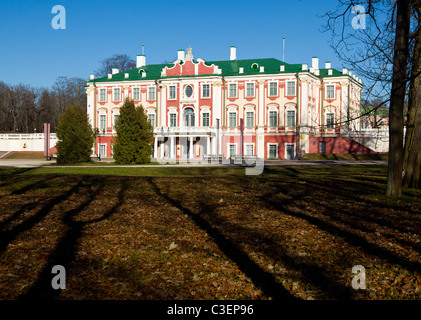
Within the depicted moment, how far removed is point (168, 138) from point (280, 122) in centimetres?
1218

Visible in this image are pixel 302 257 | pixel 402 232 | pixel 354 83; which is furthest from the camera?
pixel 354 83

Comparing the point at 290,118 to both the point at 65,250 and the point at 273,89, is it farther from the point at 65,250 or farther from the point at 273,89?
the point at 65,250

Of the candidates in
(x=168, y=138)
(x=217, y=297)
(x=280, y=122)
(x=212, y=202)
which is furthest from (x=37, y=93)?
(x=217, y=297)

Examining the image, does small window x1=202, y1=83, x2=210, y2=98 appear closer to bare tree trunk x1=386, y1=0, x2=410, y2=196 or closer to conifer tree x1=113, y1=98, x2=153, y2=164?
conifer tree x1=113, y1=98, x2=153, y2=164

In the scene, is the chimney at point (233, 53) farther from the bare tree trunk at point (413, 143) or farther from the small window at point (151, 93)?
the bare tree trunk at point (413, 143)

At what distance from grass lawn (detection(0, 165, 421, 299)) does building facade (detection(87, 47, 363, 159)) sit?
106 feet

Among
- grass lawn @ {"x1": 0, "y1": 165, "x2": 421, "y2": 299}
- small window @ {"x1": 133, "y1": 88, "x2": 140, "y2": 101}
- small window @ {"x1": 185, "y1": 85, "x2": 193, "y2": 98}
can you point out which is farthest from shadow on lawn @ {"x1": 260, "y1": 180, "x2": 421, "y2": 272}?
small window @ {"x1": 133, "y1": 88, "x2": 140, "y2": 101}

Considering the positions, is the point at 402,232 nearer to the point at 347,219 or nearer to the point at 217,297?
the point at 347,219

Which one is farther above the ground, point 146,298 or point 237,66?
point 237,66

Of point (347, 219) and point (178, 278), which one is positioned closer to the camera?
point (178, 278)

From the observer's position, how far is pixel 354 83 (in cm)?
4844

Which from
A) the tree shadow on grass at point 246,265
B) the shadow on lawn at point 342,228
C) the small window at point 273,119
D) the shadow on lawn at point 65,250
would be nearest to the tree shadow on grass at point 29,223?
the shadow on lawn at point 65,250

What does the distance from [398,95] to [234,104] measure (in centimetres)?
3592
